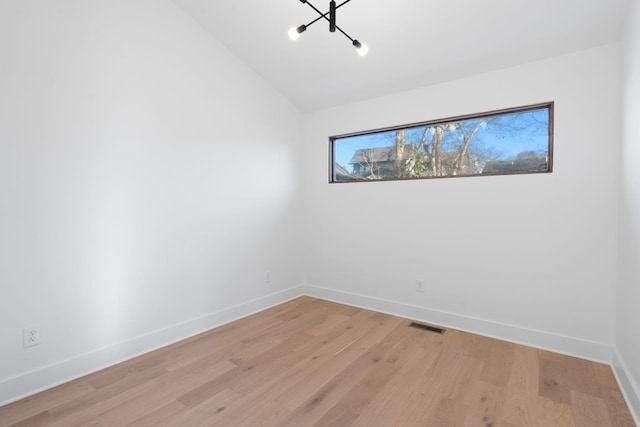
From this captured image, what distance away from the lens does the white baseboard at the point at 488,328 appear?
7.75ft

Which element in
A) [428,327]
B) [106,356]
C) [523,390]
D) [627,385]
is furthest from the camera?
[428,327]

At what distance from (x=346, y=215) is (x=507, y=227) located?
1674 millimetres

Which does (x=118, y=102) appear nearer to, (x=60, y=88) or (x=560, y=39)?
(x=60, y=88)

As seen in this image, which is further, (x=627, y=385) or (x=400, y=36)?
(x=400, y=36)

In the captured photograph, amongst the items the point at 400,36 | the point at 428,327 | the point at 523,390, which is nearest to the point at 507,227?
the point at 428,327

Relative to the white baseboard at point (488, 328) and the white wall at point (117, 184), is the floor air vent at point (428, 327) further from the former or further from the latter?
the white wall at point (117, 184)

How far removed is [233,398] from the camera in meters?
1.88

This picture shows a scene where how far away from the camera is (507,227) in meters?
2.69

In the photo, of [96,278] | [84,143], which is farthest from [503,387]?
[84,143]

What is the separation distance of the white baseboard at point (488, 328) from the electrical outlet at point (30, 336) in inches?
107

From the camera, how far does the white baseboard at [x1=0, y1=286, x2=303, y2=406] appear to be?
1.87 meters

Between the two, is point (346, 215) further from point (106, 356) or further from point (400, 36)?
point (106, 356)

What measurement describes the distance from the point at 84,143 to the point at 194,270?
4.34 feet

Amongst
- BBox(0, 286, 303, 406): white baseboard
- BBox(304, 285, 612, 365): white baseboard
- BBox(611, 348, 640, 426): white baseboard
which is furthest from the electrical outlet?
BBox(611, 348, 640, 426): white baseboard
